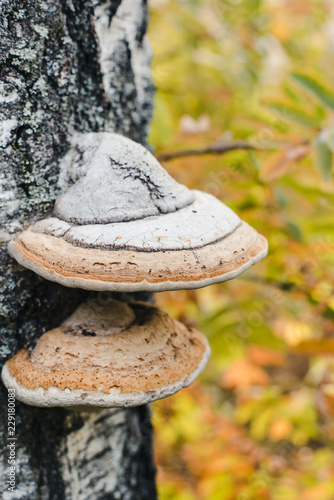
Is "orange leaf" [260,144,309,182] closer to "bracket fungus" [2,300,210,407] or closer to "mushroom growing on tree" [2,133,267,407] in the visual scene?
"mushroom growing on tree" [2,133,267,407]

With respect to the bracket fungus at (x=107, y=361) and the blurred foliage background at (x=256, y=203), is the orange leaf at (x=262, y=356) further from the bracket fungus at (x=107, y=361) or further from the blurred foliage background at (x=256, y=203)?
the bracket fungus at (x=107, y=361)

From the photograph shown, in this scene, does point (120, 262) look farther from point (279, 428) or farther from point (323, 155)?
point (279, 428)

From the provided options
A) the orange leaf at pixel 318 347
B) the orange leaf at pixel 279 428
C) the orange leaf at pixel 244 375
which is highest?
the orange leaf at pixel 318 347

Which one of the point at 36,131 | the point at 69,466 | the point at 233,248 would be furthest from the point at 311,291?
the point at 36,131

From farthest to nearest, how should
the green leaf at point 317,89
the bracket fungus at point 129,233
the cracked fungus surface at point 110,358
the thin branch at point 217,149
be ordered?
the thin branch at point 217,149 < the green leaf at point 317,89 < the cracked fungus surface at point 110,358 < the bracket fungus at point 129,233

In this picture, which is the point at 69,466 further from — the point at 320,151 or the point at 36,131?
the point at 320,151

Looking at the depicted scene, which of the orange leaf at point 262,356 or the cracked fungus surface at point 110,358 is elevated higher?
the cracked fungus surface at point 110,358

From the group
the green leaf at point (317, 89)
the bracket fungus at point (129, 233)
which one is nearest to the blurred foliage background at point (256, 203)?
the green leaf at point (317, 89)
